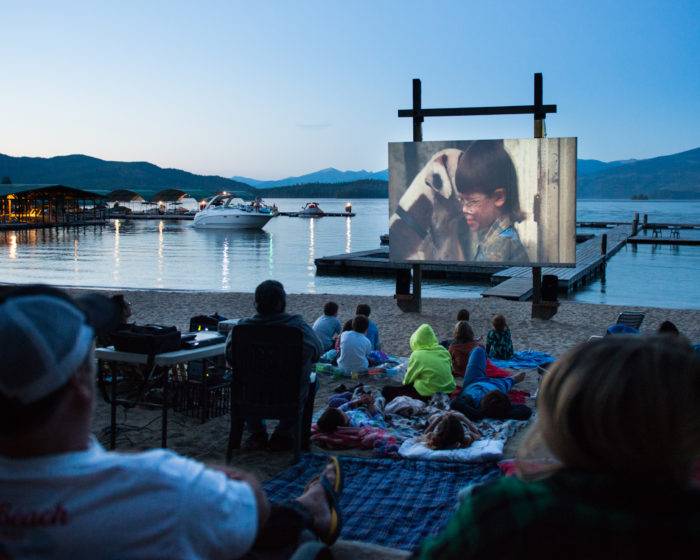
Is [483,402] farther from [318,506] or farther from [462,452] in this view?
[318,506]

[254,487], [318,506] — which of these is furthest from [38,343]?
[318,506]


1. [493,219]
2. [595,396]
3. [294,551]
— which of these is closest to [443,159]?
[493,219]

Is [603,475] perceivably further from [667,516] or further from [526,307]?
[526,307]

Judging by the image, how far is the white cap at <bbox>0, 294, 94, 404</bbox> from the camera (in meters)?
1.43

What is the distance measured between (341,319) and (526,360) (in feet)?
16.0

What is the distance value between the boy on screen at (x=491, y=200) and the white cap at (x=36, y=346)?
481 inches

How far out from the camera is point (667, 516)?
4.17 ft

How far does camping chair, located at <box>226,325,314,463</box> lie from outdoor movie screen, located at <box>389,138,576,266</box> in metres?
8.91

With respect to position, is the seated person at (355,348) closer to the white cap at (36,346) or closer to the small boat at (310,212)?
the white cap at (36,346)

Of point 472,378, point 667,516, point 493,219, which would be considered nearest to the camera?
point 667,516

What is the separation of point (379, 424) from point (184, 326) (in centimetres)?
665

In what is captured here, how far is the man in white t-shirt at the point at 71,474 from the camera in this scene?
1.45m

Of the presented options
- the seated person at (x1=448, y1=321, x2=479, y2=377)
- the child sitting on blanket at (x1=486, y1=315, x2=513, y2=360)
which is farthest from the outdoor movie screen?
the seated person at (x1=448, y1=321, x2=479, y2=377)

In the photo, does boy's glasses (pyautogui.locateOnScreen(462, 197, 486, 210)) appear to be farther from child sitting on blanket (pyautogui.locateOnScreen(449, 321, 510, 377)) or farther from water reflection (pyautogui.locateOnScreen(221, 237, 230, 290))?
water reflection (pyautogui.locateOnScreen(221, 237, 230, 290))
